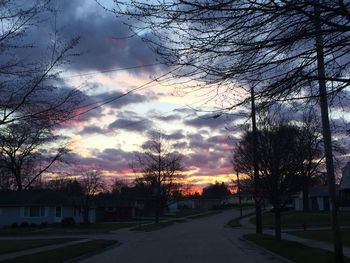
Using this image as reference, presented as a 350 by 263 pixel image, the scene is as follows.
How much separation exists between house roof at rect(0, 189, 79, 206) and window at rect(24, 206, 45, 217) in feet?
3.34

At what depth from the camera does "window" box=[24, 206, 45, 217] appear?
69.4 meters

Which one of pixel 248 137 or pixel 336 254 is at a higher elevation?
pixel 248 137

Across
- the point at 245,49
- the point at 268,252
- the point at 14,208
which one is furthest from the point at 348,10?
the point at 14,208

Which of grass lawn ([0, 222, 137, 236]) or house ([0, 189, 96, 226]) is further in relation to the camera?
house ([0, 189, 96, 226])

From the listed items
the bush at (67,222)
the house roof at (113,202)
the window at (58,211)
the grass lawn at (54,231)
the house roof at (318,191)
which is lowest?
the grass lawn at (54,231)

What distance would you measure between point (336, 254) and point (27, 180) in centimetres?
7557

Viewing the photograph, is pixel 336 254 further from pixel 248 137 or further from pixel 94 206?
pixel 94 206

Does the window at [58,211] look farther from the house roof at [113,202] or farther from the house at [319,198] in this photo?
the house at [319,198]

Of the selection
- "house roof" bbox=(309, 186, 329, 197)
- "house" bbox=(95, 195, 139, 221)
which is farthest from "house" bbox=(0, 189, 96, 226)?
"house roof" bbox=(309, 186, 329, 197)

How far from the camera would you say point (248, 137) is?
3166 centimetres

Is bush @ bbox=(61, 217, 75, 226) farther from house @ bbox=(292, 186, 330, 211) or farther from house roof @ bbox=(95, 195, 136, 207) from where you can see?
house @ bbox=(292, 186, 330, 211)

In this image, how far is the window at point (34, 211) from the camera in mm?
69381

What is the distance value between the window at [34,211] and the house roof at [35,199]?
1.02 metres

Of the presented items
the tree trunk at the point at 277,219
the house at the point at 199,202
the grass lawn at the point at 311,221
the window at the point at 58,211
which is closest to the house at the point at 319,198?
the grass lawn at the point at 311,221
